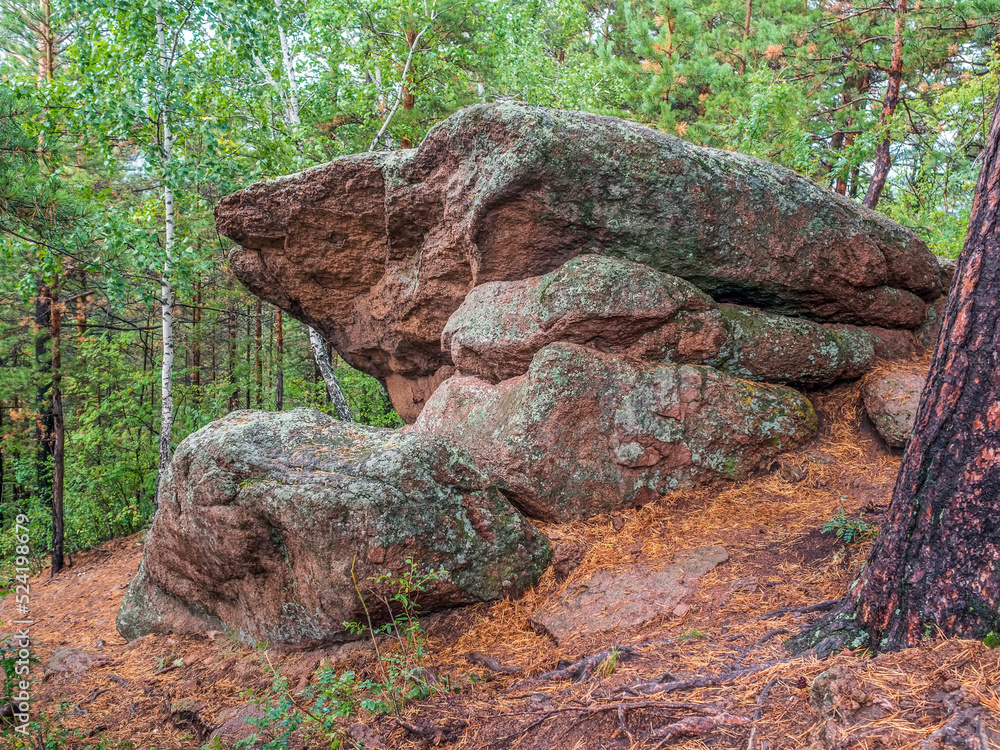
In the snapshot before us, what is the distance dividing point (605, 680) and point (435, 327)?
5.62 meters

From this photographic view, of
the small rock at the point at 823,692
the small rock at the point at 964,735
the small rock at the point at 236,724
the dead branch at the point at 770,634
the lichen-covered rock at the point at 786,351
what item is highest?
the lichen-covered rock at the point at 786,351

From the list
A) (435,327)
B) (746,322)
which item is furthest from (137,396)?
(746,322)

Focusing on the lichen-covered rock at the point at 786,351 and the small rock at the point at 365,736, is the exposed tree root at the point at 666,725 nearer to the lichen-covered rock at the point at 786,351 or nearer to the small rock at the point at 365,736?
the small rock at the point at 365,736

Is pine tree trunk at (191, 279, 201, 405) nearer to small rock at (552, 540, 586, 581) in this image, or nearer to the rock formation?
the rock formation

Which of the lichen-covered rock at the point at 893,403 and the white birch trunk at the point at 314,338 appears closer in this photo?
the lichen-covered rock at the point at 893,403

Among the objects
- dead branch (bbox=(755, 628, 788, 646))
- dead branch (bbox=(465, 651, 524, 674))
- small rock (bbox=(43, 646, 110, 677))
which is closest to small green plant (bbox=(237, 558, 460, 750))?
dead branch (bbox=(465, 651, 524, 674))

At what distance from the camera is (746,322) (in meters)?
6.18

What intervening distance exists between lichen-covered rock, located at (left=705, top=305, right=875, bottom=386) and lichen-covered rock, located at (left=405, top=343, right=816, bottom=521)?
1.01ft

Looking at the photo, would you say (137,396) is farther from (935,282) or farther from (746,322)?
(935,282)

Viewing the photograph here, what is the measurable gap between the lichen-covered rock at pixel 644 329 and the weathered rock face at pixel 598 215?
0.91 feet

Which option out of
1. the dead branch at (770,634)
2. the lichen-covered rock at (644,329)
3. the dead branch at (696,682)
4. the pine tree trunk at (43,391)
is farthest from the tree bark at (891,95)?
the pine tree trunk at (43,391)

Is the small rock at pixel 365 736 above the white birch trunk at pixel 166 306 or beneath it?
beneath

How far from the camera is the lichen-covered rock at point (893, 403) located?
18.2 ft

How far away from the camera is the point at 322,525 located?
424 cm
